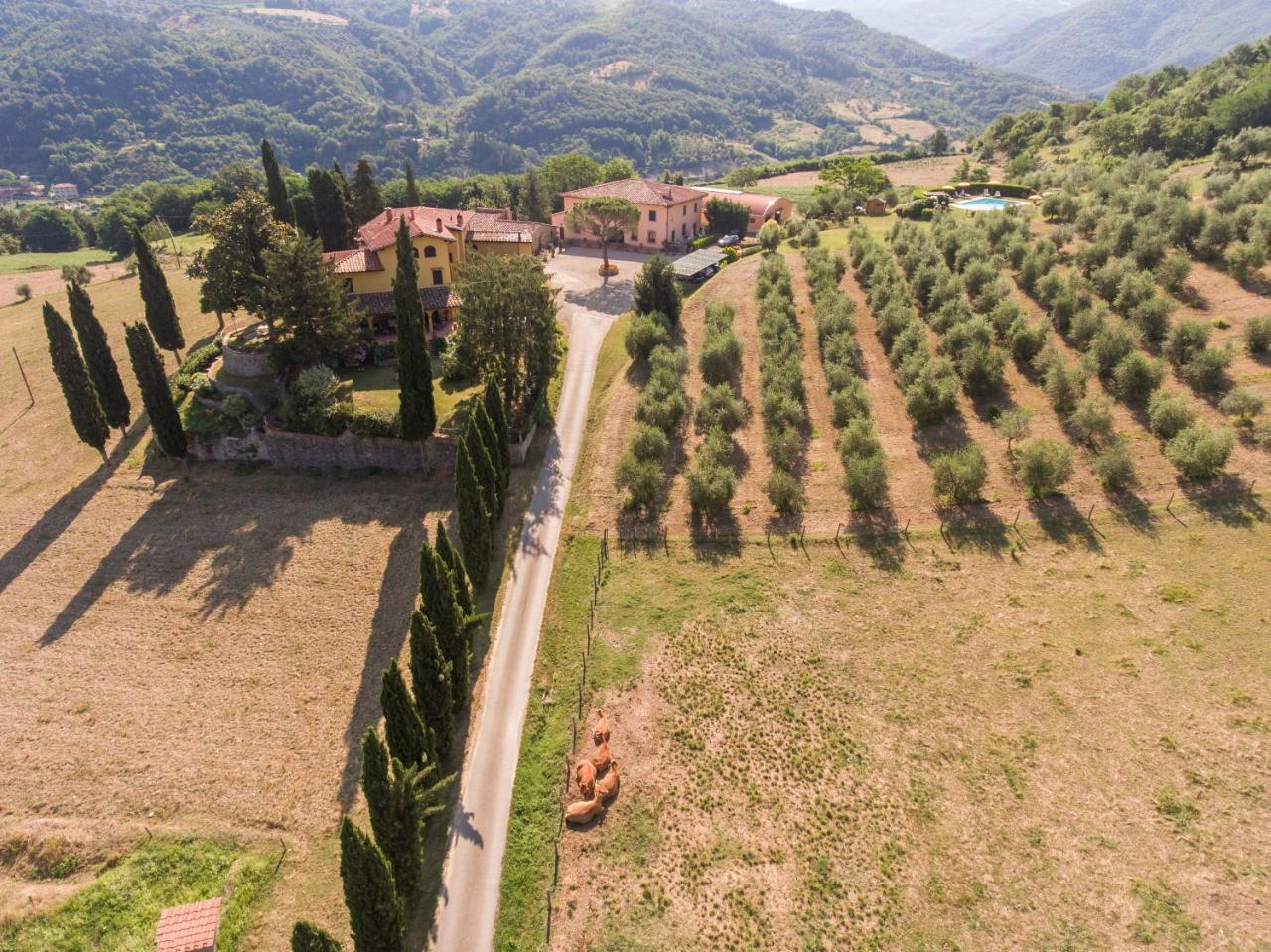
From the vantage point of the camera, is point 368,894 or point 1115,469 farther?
point 1115,469

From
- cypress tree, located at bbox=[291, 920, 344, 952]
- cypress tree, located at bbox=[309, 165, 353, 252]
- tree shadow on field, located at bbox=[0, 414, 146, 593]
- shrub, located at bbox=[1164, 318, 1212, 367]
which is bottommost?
tree shadow on field, located at bbox=[0, 414, 146, 593]

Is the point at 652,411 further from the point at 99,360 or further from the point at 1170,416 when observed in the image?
the point at 99,360

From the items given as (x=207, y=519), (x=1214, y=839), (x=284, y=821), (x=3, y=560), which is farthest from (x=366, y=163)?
(x=1214, y=839)

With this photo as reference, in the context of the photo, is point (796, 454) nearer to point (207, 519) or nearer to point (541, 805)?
point (541, 805)

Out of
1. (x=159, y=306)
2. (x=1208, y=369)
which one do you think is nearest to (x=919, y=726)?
A: (x=1208, y=369)

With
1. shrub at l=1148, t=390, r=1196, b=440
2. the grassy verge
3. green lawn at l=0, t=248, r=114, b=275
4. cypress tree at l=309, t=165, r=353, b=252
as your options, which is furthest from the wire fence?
green lawn at l=0, t=248, r=114, b=275

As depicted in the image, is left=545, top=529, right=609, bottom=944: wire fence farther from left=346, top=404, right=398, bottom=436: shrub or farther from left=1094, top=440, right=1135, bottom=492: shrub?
left=1094, top=440, right=1135, bottom=492: shrub

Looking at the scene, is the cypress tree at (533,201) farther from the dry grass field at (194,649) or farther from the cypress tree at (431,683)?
the cypress tree at (431,683)
